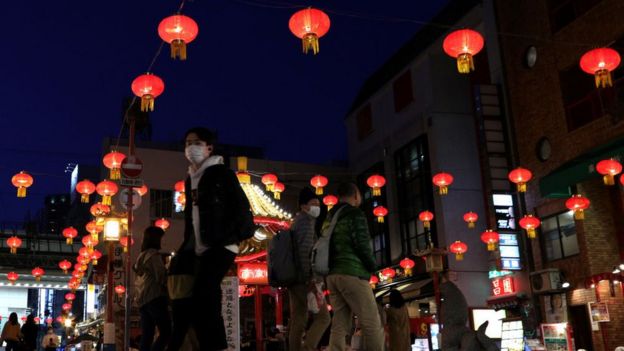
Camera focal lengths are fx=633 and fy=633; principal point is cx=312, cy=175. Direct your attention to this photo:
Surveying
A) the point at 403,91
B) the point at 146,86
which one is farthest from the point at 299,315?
the point at 403,91

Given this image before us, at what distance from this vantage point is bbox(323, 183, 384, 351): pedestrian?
515 centimetres

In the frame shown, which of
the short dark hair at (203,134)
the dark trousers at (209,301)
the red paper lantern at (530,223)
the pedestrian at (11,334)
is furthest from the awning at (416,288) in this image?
the dark trousers at (209,301)

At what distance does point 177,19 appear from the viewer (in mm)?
10953

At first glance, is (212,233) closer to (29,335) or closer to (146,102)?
(146,102)

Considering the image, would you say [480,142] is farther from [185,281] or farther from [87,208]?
[87,208]

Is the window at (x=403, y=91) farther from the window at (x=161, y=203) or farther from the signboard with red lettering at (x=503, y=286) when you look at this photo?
the window at (x=161, y=203)

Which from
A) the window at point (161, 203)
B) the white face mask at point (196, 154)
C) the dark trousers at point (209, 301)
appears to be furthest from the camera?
the window at point (161, 203)

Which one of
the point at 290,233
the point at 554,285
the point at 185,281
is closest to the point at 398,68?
the point at 554,285

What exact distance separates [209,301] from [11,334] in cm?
1150

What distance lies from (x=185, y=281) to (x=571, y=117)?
17.9 m

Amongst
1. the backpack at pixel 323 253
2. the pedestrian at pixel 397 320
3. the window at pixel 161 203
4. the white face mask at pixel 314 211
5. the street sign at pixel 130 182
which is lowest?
the pedestrian at pixel 397 320

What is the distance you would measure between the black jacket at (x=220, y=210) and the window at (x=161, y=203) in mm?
29451

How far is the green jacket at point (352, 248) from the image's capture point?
17.3 feet

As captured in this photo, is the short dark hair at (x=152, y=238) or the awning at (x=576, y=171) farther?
the awning at (x=576, y=171)
